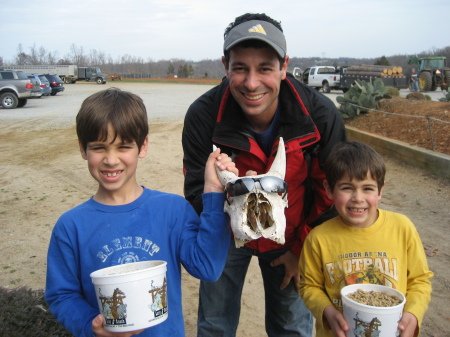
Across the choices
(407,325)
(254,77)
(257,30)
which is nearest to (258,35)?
(257,30)

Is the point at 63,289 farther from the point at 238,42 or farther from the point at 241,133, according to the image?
the point at 238,42

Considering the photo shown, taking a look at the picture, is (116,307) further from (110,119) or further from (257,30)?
(257,30)

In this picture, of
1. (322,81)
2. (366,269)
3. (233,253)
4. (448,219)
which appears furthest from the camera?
(322,81)

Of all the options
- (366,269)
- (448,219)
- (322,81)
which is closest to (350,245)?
(366,269)

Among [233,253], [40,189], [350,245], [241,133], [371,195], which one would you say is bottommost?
[40,189]

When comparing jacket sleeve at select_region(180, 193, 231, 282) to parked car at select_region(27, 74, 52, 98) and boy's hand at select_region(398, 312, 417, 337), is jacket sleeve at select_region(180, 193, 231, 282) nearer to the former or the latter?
boy's hand at select_region(398, 312, 417, 337)

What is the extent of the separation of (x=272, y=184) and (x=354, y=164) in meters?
0.70

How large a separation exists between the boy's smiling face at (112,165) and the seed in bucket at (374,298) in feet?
4.07

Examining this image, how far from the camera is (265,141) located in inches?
116

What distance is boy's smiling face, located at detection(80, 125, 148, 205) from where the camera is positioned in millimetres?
2336

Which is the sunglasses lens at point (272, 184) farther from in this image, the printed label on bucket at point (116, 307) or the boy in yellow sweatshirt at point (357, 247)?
the printed label on bucket at point (116, 307)

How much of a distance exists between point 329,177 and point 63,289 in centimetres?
155

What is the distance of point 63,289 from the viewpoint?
Answer: 2.26 m

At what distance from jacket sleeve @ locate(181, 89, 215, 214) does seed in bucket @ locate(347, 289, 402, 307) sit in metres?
1.10
